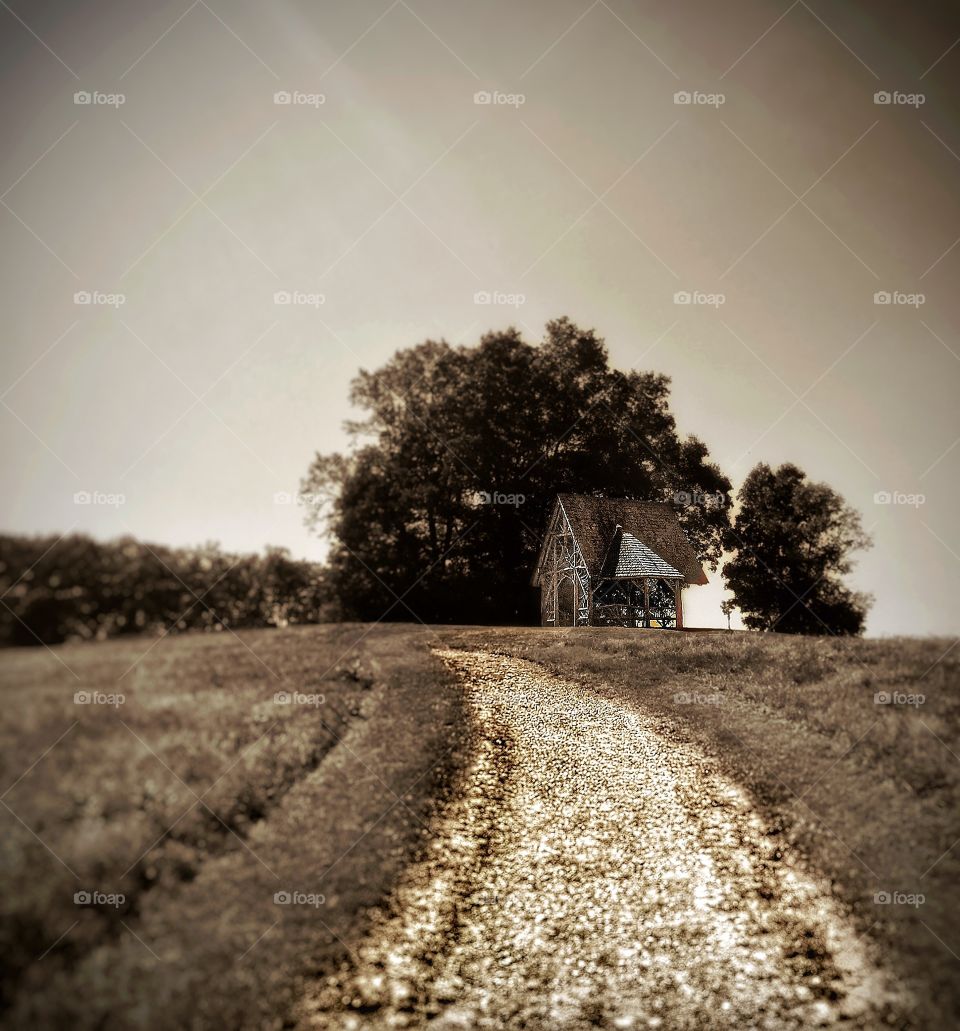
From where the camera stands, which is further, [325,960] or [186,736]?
[186,736]

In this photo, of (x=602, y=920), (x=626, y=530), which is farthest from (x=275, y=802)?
(x=626, y=530)

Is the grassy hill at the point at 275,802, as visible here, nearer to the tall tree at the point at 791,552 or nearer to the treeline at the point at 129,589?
the treeline at the point at 129,589

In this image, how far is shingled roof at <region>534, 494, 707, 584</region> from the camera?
18.4m

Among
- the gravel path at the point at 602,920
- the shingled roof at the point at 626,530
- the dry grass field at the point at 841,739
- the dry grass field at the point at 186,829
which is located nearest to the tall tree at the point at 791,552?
the dry grass field at the point at 841,739

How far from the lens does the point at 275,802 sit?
31.1 ft

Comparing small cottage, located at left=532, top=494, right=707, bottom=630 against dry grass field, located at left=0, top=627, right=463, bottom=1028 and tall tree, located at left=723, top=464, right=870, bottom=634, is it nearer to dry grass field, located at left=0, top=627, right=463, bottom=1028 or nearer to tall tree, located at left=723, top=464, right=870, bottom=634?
tall tree, located at left=723, top=464, right=870, bottom=634

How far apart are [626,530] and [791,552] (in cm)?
454

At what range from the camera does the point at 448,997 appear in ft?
24.6

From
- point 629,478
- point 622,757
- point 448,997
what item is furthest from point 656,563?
point 448,997

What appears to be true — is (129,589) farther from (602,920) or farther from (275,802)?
(602,920)

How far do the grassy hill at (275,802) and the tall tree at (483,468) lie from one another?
2409mm

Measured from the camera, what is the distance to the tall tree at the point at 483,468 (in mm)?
15031

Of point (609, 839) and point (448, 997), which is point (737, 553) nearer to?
point (609, 839)

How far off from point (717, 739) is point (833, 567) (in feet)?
22.4
